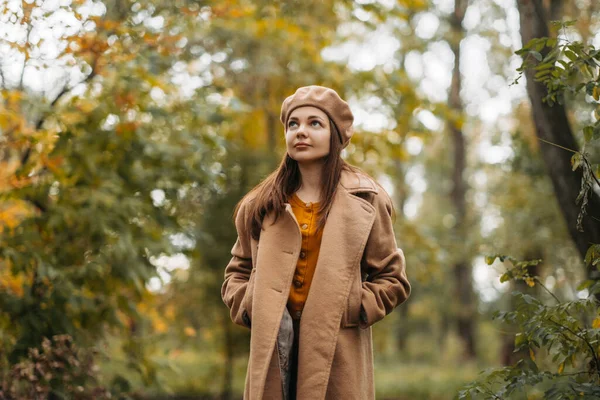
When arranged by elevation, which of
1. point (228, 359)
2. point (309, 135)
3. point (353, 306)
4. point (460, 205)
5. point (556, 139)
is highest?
point (460, 205)

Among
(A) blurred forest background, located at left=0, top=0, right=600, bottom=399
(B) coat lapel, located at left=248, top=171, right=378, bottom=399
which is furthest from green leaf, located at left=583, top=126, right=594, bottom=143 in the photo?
(B) coat lapel, located at left=248, top=171, right=378, bottom=399

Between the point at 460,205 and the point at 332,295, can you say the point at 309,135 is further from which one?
the point at 460,205

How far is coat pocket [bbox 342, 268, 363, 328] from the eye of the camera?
2.62 m

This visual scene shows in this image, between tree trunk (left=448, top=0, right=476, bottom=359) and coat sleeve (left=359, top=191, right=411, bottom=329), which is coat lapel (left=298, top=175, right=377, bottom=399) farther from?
tree trunk (left=448, top=0, right=476, bottom=359)

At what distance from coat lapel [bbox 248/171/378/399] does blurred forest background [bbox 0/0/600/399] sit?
711 mm

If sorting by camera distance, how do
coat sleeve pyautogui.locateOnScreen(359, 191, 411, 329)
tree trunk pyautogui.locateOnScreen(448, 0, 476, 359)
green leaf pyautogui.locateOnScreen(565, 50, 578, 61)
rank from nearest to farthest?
coat sleeve pyautogui.locateOnScreen(359, 191, 411, 329) < green leaf pyautogui.locateOnScreen(565, 50, 578, 61) < tree trunk pyautogui.locateOnScreen(448, 0, 476, 359)

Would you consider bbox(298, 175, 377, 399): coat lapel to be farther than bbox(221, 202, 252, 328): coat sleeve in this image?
No

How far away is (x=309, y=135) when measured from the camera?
9.08 feet

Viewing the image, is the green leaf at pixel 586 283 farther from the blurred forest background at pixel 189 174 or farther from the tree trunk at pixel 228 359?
the tree trunk at pixel 228 359

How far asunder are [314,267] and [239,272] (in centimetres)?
41

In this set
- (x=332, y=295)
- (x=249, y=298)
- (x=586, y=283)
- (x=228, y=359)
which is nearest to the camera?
(x=332, y=295)

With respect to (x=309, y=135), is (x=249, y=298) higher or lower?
lower

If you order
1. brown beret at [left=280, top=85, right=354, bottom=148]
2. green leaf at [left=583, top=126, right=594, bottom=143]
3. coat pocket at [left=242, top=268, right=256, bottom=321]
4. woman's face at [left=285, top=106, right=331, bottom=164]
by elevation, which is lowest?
coat pocket at [left=242, top=268, right=256, bottom=321]

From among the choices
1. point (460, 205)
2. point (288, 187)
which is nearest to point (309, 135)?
point (288, 187)
